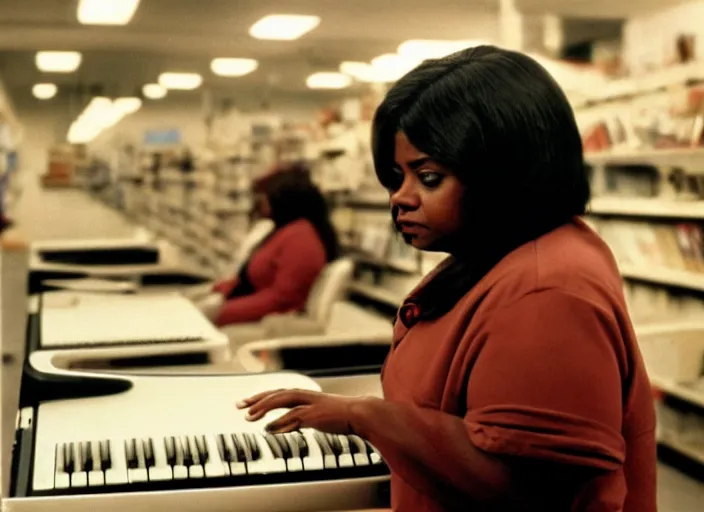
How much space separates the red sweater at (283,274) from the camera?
15.9ft

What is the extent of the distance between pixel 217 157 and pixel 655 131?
23.9 feet

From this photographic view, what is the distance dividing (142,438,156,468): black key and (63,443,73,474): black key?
0.11 meters

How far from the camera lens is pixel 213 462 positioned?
148 centimetres

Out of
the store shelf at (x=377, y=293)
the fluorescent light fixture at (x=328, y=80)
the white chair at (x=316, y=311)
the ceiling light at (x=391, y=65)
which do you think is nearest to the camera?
the white chair at (x=316, y=311)

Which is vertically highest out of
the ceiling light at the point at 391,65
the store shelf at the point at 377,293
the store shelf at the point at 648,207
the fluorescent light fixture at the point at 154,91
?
the fluorescent light fixture at the point at 154,91

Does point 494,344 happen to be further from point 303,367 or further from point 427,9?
point 427,9

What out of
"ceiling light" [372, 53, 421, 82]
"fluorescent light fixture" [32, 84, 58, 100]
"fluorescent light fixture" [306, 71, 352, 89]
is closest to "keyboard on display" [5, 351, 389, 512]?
"ceiling light" [372, 53, 421, 82]

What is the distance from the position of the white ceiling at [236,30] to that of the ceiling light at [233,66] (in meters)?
0.14

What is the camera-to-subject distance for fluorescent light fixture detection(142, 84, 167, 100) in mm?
14141

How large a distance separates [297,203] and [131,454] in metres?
3.66

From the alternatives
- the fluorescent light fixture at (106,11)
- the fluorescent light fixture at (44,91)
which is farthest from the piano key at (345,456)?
the fluorescent light fixture at (44,91)

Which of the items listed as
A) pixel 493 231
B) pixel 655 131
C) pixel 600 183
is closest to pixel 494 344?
pixel 493 231

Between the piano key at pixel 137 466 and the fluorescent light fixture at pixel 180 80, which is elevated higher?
the fluorescent light fixture at pixel 180 80

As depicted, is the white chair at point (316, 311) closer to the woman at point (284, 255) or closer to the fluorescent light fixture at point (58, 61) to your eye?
the woman at point (284, 255)
